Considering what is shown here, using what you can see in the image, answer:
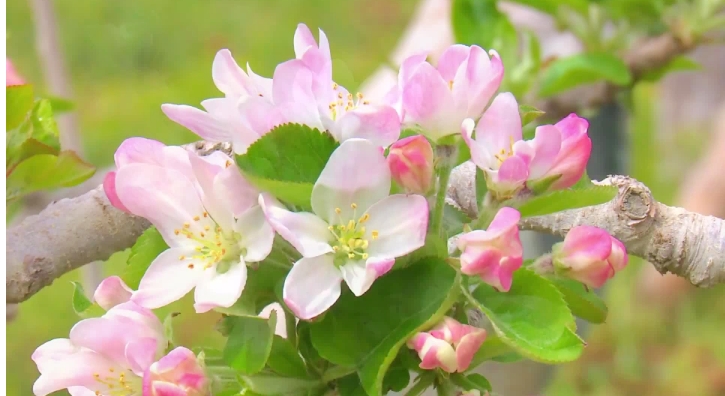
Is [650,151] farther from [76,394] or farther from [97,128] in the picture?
[76,394]

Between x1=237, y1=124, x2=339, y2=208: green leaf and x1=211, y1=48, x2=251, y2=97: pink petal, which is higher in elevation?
x1=211, y1=48, x2=251, y2=97: pink petal

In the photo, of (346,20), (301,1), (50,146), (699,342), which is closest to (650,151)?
(699,342)

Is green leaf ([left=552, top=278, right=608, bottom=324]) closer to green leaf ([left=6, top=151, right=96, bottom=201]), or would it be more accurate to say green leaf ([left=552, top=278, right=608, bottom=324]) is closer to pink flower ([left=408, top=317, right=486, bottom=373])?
pink flower ([left=408, top=317, right=486, bottom=373])

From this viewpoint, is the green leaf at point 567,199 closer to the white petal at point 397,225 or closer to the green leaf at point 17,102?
the white petal at point 397,225

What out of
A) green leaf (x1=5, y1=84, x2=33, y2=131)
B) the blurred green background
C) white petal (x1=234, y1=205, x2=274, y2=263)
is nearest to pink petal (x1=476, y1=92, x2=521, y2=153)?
white petal (x1=234, y1=205, x2=274, y2=263)

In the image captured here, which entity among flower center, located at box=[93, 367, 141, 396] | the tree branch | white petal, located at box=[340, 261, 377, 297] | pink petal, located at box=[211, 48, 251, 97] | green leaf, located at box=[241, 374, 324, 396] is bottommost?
the tree branch
